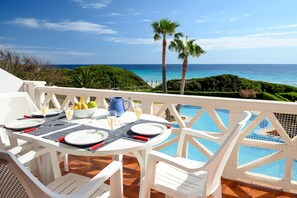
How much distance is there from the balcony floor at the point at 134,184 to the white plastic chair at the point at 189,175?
2.07ft

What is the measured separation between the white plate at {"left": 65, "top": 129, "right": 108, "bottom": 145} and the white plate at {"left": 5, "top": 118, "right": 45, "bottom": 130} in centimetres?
41

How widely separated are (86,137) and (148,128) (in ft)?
1.43

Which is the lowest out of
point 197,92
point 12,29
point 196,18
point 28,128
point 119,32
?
point 197,92

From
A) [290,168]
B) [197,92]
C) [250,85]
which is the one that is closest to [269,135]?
[290,168]

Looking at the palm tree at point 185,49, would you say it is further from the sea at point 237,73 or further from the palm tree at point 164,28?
the sea at point 237,73

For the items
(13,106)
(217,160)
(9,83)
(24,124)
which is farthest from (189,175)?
(9,83)

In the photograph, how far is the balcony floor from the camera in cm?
188

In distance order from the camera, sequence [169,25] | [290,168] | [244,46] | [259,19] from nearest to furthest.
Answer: [290,168] < [169,25] < [259,19] < [244,46]

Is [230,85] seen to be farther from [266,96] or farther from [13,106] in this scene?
[13,106]

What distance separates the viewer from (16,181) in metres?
0.72

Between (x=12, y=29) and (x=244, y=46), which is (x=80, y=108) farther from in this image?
(x=244, y=46)

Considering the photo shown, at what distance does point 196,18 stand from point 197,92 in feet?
36.0

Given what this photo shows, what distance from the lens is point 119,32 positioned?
2570 centimetres

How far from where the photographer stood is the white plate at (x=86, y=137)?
1202 millimetres
